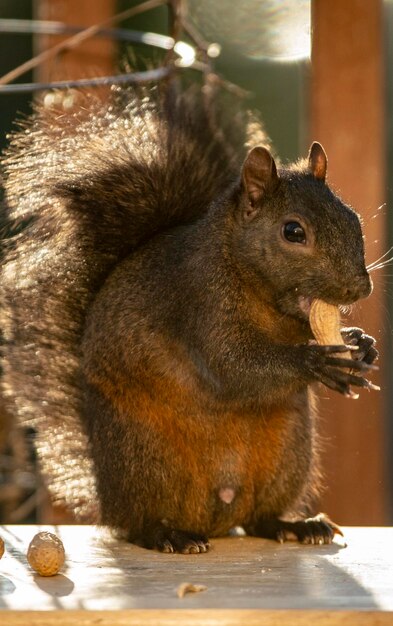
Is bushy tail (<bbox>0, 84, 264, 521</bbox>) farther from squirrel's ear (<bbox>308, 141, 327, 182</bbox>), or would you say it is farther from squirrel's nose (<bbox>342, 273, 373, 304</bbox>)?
squirrel's nose (<bbox>342, 273, 373, 304</bbox>)

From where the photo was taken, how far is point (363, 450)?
91.0 inches

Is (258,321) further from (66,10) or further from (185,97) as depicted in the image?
(66,10)

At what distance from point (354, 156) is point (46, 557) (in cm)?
119

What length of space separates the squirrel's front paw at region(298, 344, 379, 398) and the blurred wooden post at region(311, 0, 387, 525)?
55 centimetres

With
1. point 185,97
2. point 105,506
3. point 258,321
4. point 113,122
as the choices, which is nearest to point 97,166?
point 113,122

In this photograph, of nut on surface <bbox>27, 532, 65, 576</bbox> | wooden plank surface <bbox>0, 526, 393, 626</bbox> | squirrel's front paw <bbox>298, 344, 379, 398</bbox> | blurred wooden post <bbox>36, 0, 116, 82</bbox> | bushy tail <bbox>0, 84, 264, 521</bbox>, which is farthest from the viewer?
blurred wooden post <bbox>36, 0, 116, 82</bbox>

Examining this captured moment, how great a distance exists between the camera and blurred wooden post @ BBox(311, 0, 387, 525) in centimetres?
231

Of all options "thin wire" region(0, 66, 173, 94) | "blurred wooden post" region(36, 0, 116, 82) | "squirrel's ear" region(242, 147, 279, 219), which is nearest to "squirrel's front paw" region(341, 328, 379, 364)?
"squirrel's ear" region(242, 147, 279, 219)

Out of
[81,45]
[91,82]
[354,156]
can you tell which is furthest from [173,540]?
[81,45]

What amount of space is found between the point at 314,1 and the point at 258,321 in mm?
801

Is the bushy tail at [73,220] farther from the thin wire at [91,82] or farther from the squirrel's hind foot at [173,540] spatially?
the squirrel's hind foot at [173,540]

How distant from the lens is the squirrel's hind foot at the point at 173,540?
1.79 meters

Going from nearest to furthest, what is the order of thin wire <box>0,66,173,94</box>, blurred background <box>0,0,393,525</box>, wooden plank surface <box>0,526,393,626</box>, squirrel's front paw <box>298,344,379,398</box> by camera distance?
wooden plank surface <box>0,526,393,626</box>
squirrel's front paw <box>298,344,379,398</box>
thin wire <box>0,66,173,94</box>
blurred background <box>0,0,393,525</box>

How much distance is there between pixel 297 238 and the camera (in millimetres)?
1835
